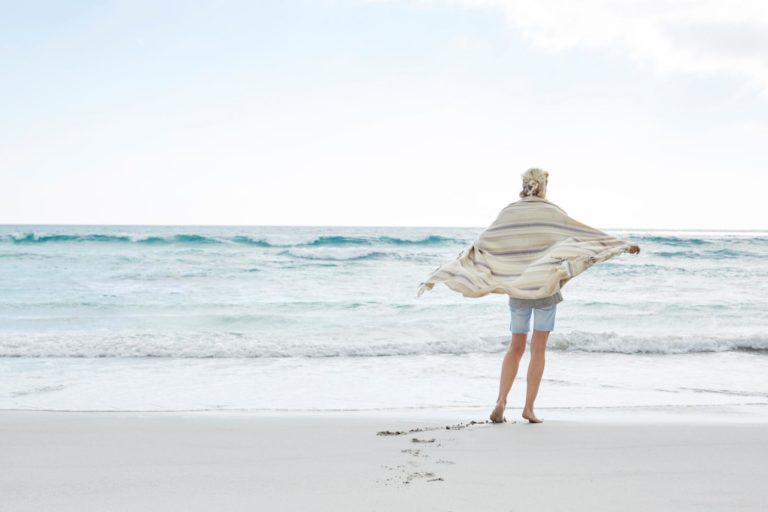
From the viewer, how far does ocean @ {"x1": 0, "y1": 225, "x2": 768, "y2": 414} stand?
6707mm

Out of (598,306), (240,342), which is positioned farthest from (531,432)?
(598,306)

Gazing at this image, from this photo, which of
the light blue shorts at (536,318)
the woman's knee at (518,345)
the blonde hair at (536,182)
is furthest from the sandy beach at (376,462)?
the blonde hair at (536,182)

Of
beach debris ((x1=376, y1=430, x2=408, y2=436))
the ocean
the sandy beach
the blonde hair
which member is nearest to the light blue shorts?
the sandy beach

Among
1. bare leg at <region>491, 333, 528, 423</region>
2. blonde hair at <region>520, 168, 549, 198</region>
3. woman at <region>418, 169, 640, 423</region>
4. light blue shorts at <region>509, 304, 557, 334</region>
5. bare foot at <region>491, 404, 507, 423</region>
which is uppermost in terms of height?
blonde hair at <region>520, 168, 549, 198</region>

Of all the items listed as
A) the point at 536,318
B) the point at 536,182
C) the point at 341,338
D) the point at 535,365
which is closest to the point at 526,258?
the point at 536,318

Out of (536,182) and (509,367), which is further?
(509,367)

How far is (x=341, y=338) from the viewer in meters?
11.1

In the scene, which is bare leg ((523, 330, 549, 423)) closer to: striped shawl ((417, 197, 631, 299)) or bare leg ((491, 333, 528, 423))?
bare leg ((491, 333, 528, 423))

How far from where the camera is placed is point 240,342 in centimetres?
1021

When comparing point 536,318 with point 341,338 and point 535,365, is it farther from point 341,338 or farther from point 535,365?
point 341,338

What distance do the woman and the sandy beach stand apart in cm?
55

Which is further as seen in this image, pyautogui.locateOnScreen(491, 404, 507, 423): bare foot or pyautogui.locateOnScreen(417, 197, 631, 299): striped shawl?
pyautogui.locateOnScreen(491, 404, 507, 423): bare foot

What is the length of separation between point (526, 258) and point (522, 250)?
0.06 metres

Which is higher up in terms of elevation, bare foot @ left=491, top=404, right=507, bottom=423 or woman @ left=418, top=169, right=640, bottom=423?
woman @ left=418, top=169, right=640, bottom=423
